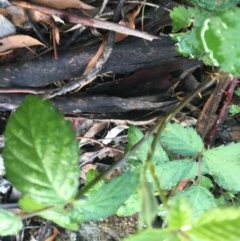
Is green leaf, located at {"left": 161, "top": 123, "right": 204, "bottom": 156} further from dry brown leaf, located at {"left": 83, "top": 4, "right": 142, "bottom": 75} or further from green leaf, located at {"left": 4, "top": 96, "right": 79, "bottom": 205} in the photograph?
green leaf, located at {"left": 4, "top": 96, "right": 79, "bottom": 205}

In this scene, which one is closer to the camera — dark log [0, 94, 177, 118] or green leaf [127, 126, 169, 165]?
green leaf [127, 126, 169, 165]

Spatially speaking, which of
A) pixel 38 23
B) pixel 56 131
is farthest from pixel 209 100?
pixel 56 131

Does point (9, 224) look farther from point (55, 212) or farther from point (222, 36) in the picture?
point (222, 36)

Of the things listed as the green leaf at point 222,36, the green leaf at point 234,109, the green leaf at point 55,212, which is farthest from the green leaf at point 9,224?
the green leaf at point 234,109

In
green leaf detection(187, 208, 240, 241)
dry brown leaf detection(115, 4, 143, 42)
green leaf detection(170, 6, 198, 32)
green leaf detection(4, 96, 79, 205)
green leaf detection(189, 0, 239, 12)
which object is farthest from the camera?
dry brown leaf detection(115, 4, 143, 42)

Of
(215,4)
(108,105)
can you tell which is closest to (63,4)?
(108,105)

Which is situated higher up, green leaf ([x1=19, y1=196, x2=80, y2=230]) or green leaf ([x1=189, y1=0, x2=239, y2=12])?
green leaf ([x1=189, y1=0, x2=239, y2=12])

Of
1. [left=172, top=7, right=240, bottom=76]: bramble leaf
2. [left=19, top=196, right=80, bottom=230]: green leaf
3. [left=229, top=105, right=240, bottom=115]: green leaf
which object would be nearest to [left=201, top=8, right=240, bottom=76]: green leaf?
[left=172, top=7, right=240, bottom=76]: bramble leaf

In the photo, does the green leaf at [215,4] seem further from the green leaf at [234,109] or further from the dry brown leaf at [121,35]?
the green leaf at [234,109]
